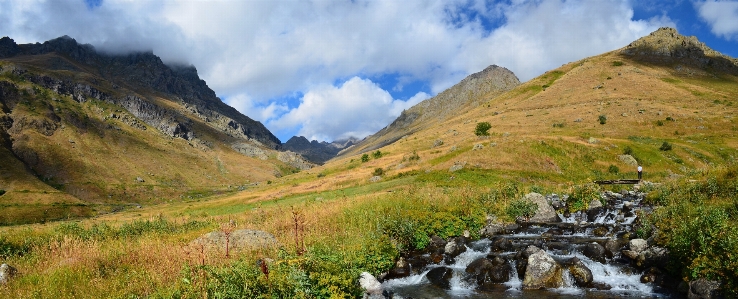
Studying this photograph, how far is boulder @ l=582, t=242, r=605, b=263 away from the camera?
18297 millimetres

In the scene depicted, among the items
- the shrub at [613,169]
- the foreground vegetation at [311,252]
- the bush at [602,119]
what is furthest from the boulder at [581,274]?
the bush at [602,119]

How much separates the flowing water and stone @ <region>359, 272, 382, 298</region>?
1.93 metres

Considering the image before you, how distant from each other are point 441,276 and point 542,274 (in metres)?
4.65

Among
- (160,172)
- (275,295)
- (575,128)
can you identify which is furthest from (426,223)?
(160,172)

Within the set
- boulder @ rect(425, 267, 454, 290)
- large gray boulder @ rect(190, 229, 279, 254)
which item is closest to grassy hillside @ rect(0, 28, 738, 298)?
large gray boulder @ rect(190, 229, 279, 254)

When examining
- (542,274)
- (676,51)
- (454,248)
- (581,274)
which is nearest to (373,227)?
(454,248)

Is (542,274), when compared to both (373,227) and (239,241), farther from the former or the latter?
(239,241)

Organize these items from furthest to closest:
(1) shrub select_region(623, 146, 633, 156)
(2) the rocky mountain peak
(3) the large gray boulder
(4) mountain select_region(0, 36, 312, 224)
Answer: (2) the rocky mountain peak
(4) mountain select_region(0, 36, 312, 224)
(1) shrub select_region(623, 146, 633, 156)
(3) the large gray boulder

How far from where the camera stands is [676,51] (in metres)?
168

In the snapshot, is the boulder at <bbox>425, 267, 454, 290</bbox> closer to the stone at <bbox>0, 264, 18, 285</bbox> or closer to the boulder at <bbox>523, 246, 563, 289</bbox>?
the boulder at <bbox>523, 246, 563, 289</bbox>

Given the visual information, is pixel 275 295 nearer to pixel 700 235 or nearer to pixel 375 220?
pixel 375 220

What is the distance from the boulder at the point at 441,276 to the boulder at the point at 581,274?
18.1 ft

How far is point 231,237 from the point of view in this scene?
17.7 m

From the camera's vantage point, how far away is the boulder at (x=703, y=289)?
12.3 m
